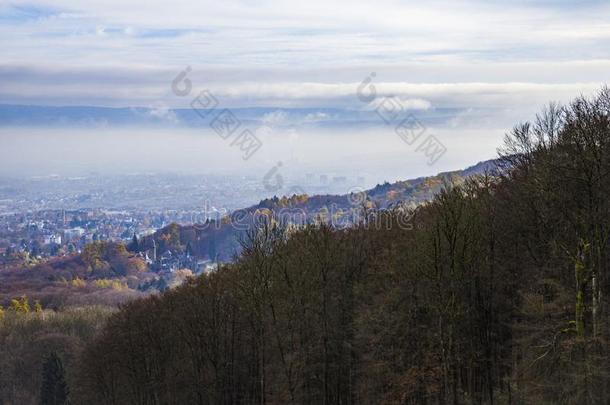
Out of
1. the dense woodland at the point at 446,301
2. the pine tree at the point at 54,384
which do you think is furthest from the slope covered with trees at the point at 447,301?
the pine tree at the point at 54,384

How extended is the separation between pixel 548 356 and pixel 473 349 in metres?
5.53

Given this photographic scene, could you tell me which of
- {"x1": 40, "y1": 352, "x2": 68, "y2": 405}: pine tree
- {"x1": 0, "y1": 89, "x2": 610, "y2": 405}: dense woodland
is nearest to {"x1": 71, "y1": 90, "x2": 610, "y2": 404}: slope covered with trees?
{"x1": 0, "y1": 89, "x2": 610, "y2": 405}: dense woodland

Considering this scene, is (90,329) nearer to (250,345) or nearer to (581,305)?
(250,345)

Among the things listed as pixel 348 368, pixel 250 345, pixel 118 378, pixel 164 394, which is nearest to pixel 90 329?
pixel 118 378

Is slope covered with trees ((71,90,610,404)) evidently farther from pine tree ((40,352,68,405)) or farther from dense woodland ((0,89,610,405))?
pine tree ((40,352,68,405))

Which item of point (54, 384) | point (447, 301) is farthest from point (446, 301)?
point (54, 384)

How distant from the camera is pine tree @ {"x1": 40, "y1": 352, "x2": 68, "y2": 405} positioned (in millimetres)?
75875

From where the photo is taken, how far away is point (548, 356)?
2806 centimetres

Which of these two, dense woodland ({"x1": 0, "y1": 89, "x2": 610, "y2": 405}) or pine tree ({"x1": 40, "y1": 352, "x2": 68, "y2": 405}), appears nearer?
dense woodland ({"x1": 0, "y1": 89, "x2": 610, "y2": 405})

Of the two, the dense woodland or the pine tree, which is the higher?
the dense woodland

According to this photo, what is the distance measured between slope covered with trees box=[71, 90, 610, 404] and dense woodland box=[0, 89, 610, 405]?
88 mm

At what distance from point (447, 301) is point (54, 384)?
5528 cm

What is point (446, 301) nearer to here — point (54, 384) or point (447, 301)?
point (447, 301)

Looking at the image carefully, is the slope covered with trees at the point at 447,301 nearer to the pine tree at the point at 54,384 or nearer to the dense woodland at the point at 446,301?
the dense woodland at the point at 446,301
